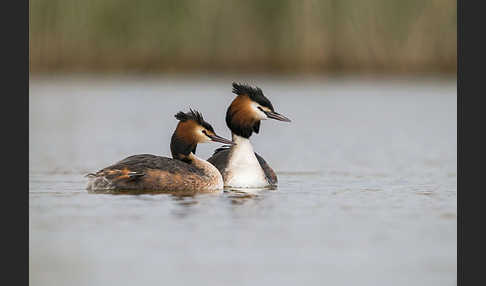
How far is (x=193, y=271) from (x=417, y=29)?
1805 cm

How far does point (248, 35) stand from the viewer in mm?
24875

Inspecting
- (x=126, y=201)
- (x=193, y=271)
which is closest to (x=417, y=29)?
(x=126, y=201)

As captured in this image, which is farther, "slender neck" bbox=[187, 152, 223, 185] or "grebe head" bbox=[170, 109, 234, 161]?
"grebe head" bbox=[170, 109, 234, 161]

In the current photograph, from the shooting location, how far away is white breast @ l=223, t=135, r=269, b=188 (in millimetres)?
10594

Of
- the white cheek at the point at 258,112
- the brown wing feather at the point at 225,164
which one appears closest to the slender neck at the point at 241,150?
the brown wing feather at the point at 225,164

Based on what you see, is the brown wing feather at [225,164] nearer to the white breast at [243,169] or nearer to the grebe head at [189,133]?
the white breast at [243,169]

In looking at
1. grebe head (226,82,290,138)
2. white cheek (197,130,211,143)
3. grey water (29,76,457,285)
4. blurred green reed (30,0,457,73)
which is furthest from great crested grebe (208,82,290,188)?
blurred green reed (30,0,457,73)

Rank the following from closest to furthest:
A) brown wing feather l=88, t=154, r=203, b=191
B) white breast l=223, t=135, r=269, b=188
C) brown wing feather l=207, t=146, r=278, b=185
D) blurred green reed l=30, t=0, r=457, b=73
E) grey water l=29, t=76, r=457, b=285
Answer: grey water l=29, t=76, r=457, b=285 < brown wing feather l=88, t=154, r=203, b=191 < white breast l=223, t=135, r=269, b=188 < brown wing feather l=207, t=146, r=278, b=185 < blurred green reed l=30, t=0, r=457, b=73

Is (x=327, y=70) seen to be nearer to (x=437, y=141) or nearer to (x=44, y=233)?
(x=437, y=141)

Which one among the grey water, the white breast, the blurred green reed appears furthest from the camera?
the blurred green reed

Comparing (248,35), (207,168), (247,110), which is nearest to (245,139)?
(247,110)

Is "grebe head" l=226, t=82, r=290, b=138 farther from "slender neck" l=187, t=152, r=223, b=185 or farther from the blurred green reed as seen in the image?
the blurred green reed

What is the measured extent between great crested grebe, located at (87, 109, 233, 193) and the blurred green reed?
46.6 ft

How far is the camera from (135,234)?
8.10m
